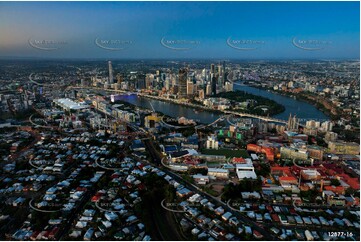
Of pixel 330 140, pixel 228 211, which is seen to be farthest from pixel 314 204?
pixel 330 140

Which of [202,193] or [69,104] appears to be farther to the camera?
[69,104]

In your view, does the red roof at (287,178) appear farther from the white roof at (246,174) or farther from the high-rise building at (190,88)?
the high-rise building at (190,88)

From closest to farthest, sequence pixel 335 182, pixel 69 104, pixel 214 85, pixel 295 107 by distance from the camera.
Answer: pixel 335 182 < pixel 69 104 < pixel 295 107 < pixel 214 85

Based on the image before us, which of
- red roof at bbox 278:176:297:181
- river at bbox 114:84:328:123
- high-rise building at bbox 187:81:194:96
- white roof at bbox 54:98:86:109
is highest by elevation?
high-rise building at bbox 187:81:194:96

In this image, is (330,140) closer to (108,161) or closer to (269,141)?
(269,141)

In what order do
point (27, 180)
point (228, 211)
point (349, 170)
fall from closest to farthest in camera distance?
point (228, 211) → point (27, 180) → point (349, 170)

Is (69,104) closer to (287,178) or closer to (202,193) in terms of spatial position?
(202,193)

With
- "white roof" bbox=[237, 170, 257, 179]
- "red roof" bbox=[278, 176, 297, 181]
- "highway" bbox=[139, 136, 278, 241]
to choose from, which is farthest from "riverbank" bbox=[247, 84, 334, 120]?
"highway" bbox=[139, 136, 278, 241]

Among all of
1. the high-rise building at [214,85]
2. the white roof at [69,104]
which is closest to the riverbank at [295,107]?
the high-rise building at [214,85]

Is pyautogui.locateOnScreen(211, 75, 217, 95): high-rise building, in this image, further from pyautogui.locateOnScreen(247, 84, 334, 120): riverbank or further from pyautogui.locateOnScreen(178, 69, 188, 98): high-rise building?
pyautogui.locateOnScreen(247, 84, 334, 120): riverbank

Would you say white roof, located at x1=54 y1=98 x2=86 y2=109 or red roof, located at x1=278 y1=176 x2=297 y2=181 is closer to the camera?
red roof, located at x1=278 y1=176 x2=297 y2=181

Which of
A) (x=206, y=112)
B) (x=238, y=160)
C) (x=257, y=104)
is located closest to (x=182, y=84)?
(x=206, y=112)
